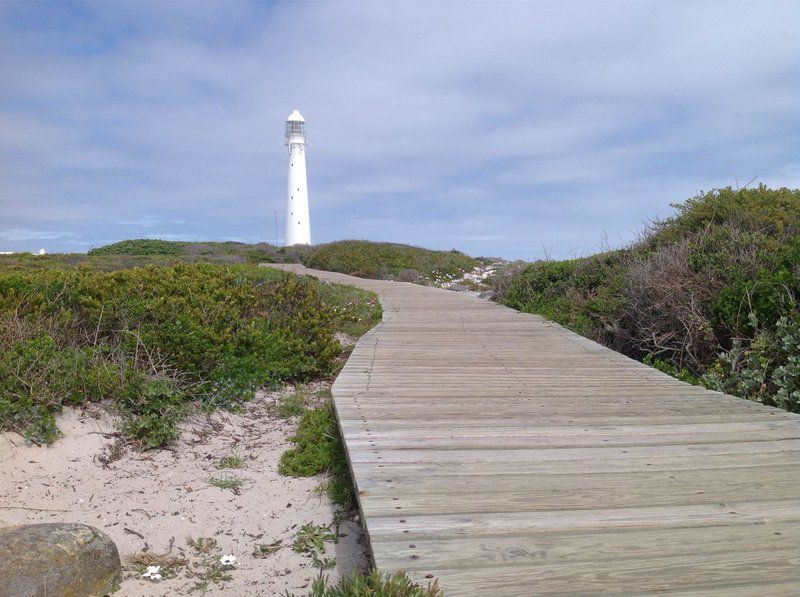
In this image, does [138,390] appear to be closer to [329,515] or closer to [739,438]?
[329,515]

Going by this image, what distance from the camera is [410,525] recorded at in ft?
8.52

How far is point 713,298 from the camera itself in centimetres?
694

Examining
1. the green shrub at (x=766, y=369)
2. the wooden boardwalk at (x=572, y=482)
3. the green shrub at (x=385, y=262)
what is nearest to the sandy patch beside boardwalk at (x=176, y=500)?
the wooden boardwalk at (x=572, y=482)

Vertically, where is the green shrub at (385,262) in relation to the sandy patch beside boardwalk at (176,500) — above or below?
above

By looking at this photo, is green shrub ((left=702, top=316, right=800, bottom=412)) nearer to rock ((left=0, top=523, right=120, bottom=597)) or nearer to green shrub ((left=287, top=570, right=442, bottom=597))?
green shrub ((left=287, top=570, right=442, bottom=597))

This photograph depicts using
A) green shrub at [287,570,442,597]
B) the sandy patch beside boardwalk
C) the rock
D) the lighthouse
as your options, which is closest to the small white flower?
the sandy patch beside boardwalk

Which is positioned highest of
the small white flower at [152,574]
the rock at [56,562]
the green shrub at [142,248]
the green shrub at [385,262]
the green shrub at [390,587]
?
the green shrub at [142,248]

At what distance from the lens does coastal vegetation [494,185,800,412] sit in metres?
5.78

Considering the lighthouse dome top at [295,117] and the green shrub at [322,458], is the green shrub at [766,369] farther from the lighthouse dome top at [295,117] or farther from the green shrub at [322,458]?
the lighthouse dome top at [295,117]

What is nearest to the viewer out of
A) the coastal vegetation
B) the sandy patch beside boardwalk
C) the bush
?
the sandy patch beside boardwalk

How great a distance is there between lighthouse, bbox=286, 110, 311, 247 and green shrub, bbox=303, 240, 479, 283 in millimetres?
5581

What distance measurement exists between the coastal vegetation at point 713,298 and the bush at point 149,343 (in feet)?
13.2

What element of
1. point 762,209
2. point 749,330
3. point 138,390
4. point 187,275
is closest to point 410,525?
point 138,390

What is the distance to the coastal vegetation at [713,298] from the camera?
5.78 m
